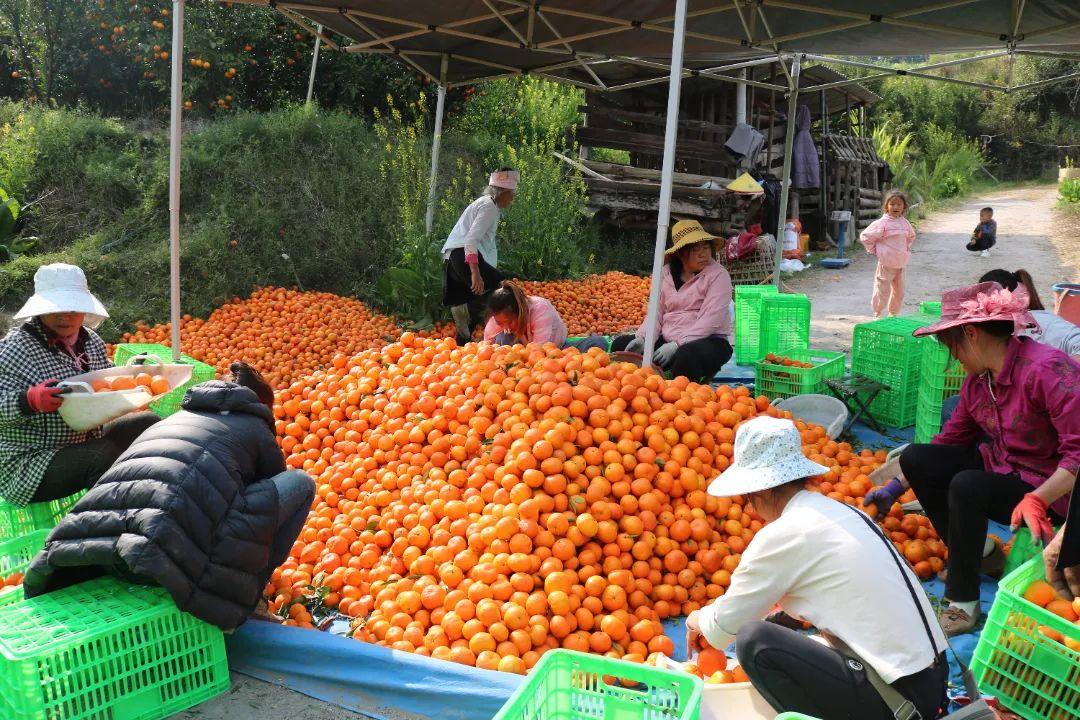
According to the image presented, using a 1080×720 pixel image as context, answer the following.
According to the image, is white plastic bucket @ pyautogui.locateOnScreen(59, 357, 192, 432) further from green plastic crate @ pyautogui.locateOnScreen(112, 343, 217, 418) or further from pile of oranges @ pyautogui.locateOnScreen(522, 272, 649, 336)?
pile of oranges @ pyautogui.locateOnScreen(522, 272, 649, 336)

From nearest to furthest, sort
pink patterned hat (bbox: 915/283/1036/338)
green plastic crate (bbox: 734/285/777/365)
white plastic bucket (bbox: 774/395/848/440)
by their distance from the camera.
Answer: pink patterned hat (bbox: 915/283/1036/338) → white plastic bucket (bbox: 774/395/848/440) → green plastic crate (bbox: 734/285/777/365)

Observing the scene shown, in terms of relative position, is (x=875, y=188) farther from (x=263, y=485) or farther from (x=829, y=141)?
(x=263, y=485)

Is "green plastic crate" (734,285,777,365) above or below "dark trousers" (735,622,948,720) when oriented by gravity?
above

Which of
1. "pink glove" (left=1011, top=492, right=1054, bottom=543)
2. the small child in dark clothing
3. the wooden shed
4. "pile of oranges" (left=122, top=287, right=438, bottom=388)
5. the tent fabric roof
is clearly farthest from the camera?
the small child in dark clothing

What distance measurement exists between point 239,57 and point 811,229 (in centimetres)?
1173

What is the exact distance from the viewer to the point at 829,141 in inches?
645

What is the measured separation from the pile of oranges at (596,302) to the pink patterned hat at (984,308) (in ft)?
17.1

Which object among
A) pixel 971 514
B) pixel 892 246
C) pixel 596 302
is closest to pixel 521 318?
pixel 971 514

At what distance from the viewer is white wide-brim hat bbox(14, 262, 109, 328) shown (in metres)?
3.56

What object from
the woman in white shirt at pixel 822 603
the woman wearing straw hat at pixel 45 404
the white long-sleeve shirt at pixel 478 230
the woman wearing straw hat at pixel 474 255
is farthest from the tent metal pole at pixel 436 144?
the woman in white shirt at pixel 822 603

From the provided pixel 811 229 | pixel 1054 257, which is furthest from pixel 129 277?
pixel 1054 257

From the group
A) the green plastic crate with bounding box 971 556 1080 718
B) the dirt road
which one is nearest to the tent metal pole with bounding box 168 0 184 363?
the green plastic crate with bounding box 971 556 1080 718

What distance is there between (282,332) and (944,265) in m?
11.9

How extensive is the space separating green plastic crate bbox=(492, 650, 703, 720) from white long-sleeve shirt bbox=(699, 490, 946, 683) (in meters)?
0.38
